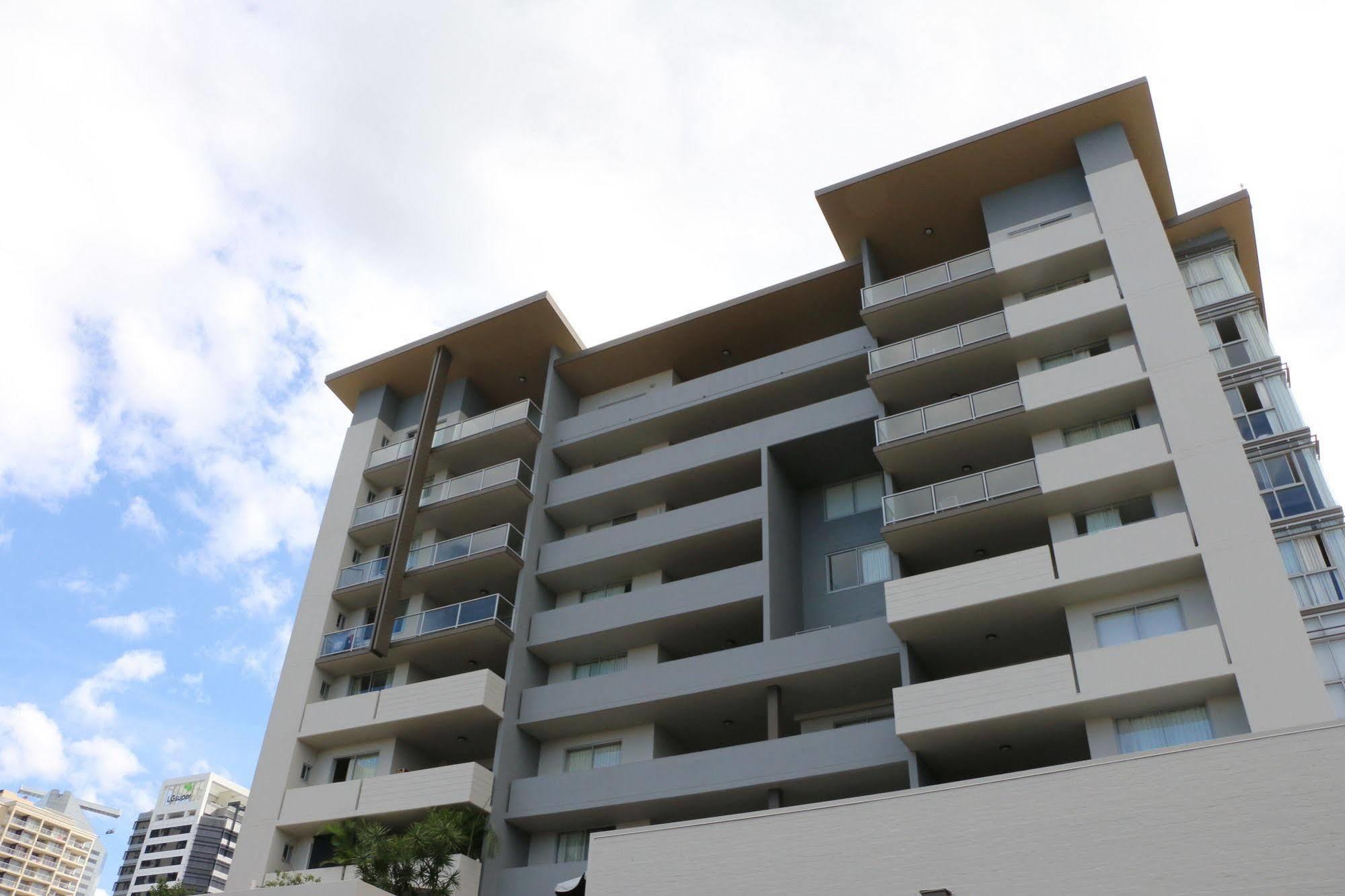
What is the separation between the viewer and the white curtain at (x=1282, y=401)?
26891 millimetres

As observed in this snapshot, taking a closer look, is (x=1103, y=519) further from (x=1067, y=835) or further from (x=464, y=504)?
(x=464, y=504)

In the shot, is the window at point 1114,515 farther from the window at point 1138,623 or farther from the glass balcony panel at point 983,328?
the glass balcony panel at point 983,328

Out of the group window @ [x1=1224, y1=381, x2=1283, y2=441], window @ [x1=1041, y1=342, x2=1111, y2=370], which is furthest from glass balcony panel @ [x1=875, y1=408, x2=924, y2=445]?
window @ [x1=1224, y1=381, x2=1283, y2=441]

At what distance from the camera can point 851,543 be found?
32.4 meters

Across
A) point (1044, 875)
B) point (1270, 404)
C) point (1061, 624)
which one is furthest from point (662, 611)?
point (1270, 404)

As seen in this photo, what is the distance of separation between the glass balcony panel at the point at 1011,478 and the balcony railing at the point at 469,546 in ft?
50.6

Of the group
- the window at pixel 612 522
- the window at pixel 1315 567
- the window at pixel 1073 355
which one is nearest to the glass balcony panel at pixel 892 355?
the window at pixel 1073 355

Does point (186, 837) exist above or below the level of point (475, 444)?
above

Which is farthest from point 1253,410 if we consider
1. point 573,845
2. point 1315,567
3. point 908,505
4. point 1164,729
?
point 573,845

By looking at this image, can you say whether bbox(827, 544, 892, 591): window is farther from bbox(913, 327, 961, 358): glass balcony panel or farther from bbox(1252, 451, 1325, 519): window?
bbox(1252, 451, 1325, 519): window

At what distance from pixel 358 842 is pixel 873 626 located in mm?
14886

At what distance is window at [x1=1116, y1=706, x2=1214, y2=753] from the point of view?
21688 mm

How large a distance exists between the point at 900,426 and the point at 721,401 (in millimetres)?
7815

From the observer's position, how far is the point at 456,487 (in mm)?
36469
